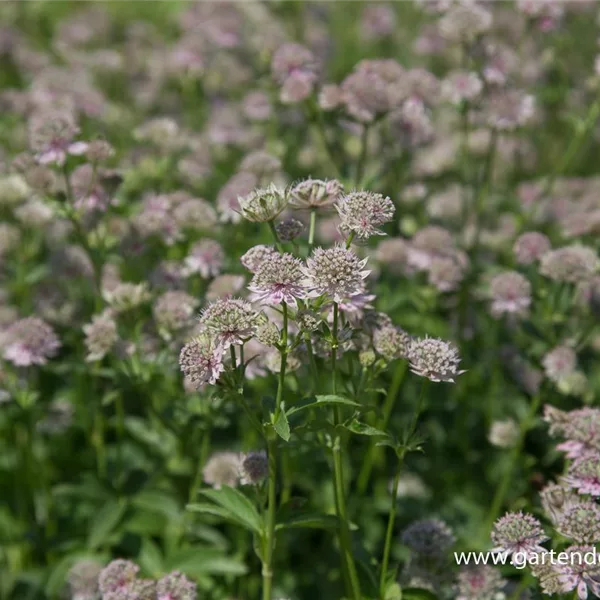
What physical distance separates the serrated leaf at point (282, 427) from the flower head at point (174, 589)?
594 millimetres

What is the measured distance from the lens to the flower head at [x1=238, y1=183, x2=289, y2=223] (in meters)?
2.17

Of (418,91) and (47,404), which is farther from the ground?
(418,91)

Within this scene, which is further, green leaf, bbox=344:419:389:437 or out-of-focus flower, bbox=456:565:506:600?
out-of-focus flower, bbox=456:565:506:600

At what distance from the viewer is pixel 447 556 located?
8.77ft

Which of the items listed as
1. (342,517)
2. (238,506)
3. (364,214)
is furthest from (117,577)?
(364,214)

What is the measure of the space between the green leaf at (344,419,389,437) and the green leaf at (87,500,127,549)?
4.01 ft

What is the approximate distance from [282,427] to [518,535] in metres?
0.63

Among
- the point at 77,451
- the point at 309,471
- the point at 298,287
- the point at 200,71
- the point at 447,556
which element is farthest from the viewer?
the point at 200,71

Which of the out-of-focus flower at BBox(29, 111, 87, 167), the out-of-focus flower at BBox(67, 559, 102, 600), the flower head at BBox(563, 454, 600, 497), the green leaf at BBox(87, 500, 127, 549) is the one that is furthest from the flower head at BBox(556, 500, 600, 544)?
the out-of-focus flower at BBox(29, 111, 87, 167)

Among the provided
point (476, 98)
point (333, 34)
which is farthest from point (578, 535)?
point (333, 34)

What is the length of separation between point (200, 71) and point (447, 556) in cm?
306

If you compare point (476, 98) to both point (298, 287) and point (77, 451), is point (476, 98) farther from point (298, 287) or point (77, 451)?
point (77, 451)

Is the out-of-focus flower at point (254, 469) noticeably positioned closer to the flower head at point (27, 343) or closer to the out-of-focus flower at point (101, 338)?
the out-of-focus flower at point (101, 338)

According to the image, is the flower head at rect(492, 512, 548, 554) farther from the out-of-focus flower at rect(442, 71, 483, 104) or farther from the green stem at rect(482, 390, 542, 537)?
the out-of-focus flower at rect(442, 71, 483, 104)
